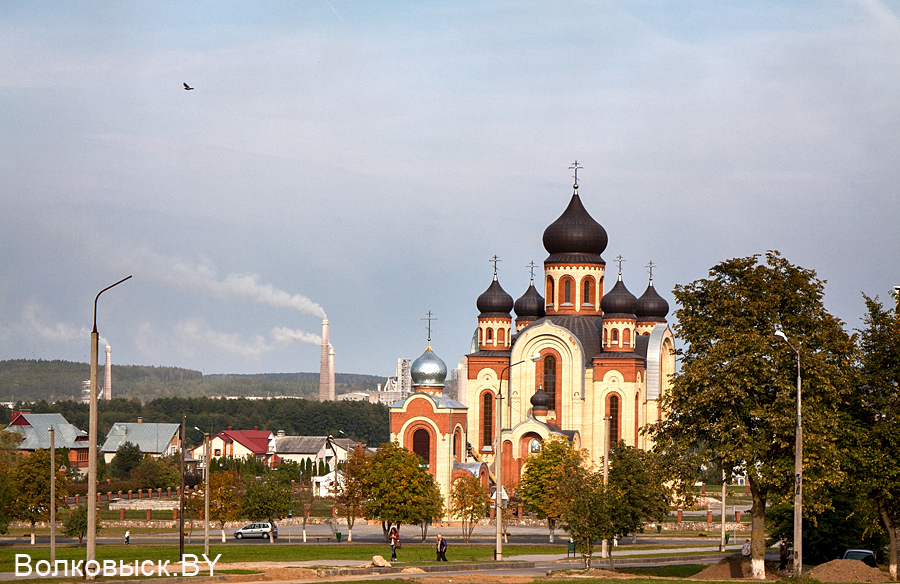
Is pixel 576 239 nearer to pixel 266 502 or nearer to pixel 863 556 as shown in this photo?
pixel 266 502

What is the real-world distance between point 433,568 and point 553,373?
Answer: 42.3 m

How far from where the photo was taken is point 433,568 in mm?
35750

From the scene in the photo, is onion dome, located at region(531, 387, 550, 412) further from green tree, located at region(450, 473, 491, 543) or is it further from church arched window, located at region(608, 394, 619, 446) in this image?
green tree, located at region(450, 473, 491, 543)

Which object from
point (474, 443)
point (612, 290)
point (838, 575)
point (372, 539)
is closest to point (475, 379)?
point (474, 443)

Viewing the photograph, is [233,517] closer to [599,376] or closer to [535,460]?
[535,460]

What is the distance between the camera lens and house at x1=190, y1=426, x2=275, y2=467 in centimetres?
12475

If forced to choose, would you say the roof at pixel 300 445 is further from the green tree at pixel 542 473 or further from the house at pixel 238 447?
the green tree at pixel 542 473

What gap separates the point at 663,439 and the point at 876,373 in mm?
6731

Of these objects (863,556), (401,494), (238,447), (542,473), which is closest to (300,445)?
(238,447)

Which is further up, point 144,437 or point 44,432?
point 44,432

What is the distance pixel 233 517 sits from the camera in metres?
57.3

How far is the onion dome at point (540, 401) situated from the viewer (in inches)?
2955

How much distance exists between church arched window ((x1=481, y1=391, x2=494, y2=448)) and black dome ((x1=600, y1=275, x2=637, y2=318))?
398 inches

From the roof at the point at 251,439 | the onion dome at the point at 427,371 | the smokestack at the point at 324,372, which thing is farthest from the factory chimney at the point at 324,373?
the onion dome at the point at 427,371
